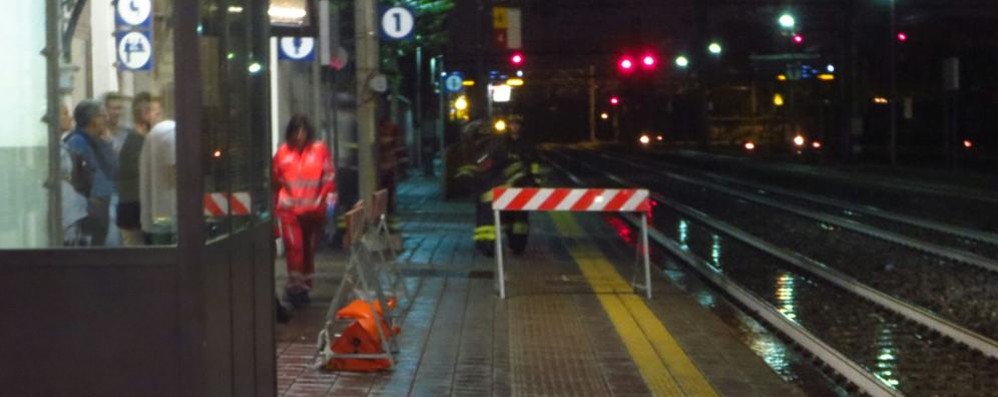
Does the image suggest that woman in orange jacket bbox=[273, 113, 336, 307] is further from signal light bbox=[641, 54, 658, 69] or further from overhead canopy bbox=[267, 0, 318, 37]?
signal light bbox=[641, 54, 658, 69]

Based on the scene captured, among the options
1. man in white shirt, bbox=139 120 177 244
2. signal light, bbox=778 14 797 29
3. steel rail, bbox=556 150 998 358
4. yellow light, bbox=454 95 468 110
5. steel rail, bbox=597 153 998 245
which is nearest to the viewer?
man in white shirt, bbox=139 120 177 244

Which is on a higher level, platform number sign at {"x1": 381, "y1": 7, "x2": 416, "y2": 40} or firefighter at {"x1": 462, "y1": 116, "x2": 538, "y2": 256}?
platform number sign at {"x1": 381, "y1": 7, "x2": 416, "y2": 40}

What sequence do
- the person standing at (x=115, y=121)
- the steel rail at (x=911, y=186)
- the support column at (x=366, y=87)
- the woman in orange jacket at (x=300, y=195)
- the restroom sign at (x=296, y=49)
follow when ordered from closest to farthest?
the person standing at (x=115, y=121) → the woman in orange jacket at (x=300, y=195) → the restroom sign at (x=296, y=49) → the support column at (x=366, y=87) → the steel rail at (x=911, y=186)

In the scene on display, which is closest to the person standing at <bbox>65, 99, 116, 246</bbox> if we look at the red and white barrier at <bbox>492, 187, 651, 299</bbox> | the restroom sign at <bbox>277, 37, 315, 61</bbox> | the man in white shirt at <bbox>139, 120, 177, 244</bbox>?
the man in white shirt at <bbox>139, 120, 177, 244</bbox>

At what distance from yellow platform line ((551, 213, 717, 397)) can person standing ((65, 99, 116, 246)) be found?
390cm

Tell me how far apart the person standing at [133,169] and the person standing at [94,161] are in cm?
5

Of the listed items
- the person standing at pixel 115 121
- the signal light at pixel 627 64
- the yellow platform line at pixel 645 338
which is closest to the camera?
the person standing at pixel 115 121

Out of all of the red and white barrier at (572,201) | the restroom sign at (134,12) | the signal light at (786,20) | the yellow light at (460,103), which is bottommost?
the red and white barrier at (572,201)

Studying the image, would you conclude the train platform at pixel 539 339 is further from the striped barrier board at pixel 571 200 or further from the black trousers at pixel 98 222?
the black trousers at pixel 98 222

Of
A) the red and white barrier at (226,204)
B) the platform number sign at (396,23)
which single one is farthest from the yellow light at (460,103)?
the red and white barrier at (226,204)

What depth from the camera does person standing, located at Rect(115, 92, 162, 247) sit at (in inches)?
222

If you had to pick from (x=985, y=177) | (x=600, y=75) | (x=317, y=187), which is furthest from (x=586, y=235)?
(x=600, y=75)

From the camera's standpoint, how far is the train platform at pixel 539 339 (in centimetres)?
921

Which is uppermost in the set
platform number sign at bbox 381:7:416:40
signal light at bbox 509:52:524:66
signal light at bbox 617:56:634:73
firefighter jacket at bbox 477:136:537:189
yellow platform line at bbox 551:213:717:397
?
signal light at bbox 617:56:634:73
